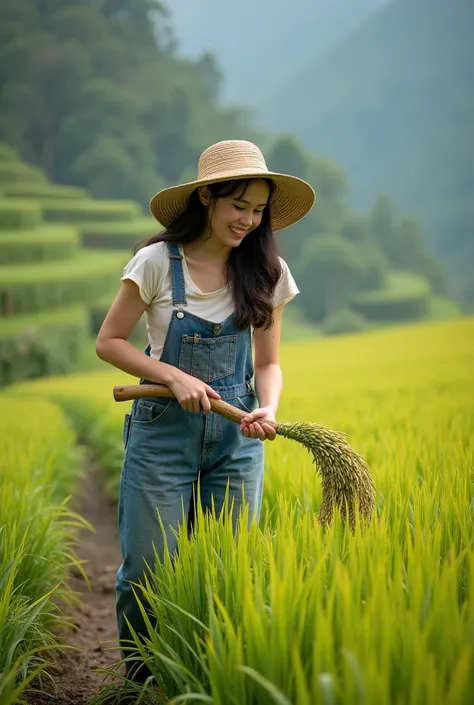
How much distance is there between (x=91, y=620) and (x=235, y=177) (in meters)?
1.85

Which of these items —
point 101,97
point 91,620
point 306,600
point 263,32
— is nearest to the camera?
point 306,600

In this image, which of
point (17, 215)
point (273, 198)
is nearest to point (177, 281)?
point (273, 198)

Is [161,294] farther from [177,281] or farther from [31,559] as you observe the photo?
[31,559]

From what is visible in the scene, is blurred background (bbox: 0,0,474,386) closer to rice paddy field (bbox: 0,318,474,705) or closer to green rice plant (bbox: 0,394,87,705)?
green rice plant (bbox: 0,394,87,705)

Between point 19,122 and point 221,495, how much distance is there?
2789cm

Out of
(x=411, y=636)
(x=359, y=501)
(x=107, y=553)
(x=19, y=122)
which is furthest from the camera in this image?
(x=19, y=122)

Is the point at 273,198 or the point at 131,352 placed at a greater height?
the point at 273,198

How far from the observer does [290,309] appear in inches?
1241

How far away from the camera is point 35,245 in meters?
16.2

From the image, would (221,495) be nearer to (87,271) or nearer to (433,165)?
(87,271)

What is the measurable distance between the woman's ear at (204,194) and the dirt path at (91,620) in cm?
110

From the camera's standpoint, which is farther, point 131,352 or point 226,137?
point 226,137

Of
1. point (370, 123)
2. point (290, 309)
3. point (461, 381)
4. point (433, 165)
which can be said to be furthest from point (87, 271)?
point (370, 123)

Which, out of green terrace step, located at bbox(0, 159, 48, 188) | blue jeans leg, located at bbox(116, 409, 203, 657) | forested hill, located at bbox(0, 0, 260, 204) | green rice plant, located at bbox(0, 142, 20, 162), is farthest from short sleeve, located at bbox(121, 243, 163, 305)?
forested hill, located at bbox(0, 0, 260, 204)
